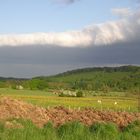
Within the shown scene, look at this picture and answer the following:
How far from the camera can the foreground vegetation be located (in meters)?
17.1

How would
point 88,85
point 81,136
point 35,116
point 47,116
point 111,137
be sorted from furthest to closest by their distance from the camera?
point 88,85 < point 47,116 < point 35,116 < point 111,137 < point 81,136

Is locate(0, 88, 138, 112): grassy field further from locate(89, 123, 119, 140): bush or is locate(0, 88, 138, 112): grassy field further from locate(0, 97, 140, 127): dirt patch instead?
locate(89, 123, 119, 140): bush

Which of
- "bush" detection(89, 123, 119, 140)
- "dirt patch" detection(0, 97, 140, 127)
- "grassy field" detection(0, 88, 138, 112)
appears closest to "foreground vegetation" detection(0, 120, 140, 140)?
"bush" detection(89, 123, 119, 140)

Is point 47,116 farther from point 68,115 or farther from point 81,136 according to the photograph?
point 81,136

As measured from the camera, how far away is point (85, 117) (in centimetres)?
3092

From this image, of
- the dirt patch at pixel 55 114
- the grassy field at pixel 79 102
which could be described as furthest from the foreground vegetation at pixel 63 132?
the grassy field at pixel 79 102

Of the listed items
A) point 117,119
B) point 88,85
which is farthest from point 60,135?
point 88,85

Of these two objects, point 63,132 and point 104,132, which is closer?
point 63,132

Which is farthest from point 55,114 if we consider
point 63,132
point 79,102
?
point 79,102

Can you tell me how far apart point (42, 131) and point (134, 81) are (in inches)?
7076

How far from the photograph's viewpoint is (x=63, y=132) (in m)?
19.8

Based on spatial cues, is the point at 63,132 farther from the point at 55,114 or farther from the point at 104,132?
the point at 55,114

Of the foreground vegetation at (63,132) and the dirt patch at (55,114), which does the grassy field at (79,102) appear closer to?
the dirt patch at (55,114)

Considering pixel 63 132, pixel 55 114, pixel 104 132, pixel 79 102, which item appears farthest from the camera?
pixel 79 102
